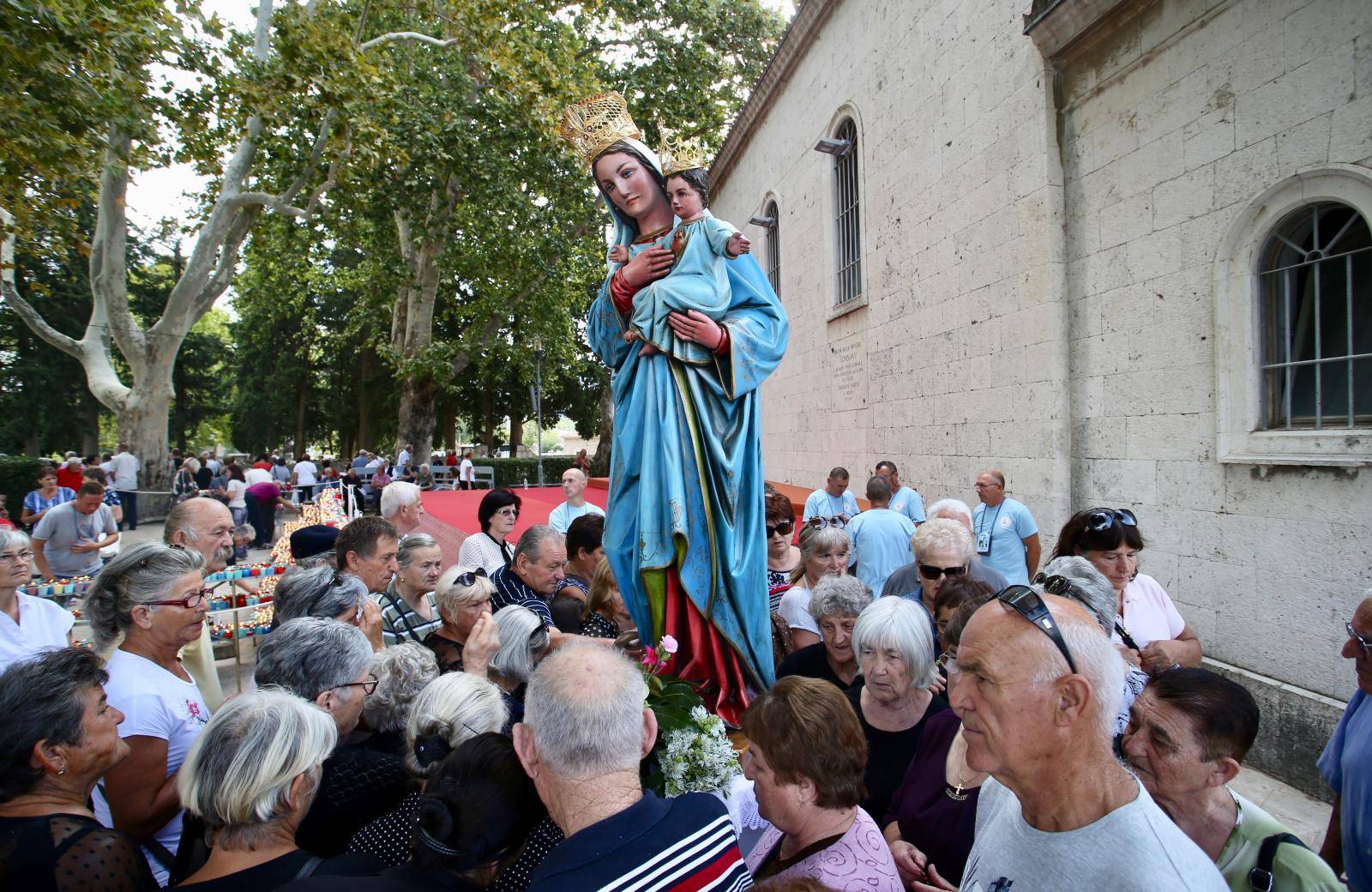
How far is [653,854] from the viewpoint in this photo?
1524 millimetres

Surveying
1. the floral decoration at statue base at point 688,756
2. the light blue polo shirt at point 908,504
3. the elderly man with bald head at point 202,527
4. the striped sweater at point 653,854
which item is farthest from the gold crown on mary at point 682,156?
the light blue polo shirt at point 908,504

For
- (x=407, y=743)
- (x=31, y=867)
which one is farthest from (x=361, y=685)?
(x=31, y=867)

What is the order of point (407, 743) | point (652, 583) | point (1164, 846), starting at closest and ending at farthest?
point (1164, 846) → point (407, 743) → point (652, 583)

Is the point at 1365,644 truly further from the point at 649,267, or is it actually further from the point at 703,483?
the point at 649,267

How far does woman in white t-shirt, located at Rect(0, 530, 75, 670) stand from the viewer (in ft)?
11.6

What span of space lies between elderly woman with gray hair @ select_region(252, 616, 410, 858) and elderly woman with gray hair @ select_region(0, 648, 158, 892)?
40 cm

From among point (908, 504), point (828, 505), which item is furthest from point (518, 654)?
point (908, 504)

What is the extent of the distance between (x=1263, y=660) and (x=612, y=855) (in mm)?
5174

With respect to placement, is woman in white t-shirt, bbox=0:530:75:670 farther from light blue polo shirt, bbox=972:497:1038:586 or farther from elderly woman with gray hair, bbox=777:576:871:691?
light blue polo shirt, bbox=972:497:1038:586

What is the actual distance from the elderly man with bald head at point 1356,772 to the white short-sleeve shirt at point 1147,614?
0.97m

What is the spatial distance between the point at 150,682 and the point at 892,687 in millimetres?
2364

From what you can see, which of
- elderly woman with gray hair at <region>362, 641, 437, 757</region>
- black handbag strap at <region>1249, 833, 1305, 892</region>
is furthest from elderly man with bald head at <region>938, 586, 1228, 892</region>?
elderly woman with gray hair at <region>362, 641, 437, 757</region>

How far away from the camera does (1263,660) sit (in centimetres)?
496

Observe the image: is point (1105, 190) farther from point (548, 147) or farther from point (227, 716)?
point (548, 147)
